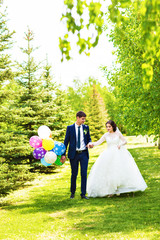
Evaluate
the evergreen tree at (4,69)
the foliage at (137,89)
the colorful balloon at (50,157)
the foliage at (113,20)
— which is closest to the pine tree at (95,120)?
the foliage at (137,89)

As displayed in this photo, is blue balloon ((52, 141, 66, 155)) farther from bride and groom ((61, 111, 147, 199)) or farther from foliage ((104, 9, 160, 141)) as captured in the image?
foliage ((104, 9, 160, 141))

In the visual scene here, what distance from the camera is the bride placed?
26.3 ft

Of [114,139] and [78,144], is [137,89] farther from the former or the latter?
[78,144]

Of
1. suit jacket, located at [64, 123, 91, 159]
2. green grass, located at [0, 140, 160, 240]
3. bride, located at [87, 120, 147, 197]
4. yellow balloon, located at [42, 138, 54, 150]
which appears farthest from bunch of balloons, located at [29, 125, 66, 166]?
green grass, located at [0, 140, 160, 240]

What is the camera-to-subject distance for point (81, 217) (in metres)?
6.53

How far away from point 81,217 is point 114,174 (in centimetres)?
190

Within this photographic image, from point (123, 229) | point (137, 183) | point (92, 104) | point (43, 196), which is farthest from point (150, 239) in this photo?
point (92, 104)

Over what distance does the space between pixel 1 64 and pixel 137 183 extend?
5.41 metres

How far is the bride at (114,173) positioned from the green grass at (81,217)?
278mm

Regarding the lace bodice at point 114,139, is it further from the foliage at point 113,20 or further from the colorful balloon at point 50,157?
the foliage at point 113,20

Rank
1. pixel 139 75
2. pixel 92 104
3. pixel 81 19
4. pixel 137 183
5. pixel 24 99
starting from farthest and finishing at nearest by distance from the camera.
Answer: pixel 92 104 < pixel 24 99 < pixel 139 75 < pixel 137 183 < pixel 81 19

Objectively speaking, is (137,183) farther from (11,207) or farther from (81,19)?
(81,19)

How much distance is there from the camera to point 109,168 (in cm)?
820

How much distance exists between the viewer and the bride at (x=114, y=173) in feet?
26.3
